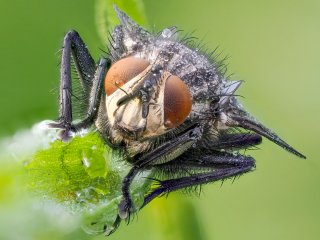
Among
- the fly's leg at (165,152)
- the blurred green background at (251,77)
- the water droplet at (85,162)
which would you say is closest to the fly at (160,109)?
the fly's leg at (165,152)

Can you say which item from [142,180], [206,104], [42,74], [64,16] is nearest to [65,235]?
[142,180]

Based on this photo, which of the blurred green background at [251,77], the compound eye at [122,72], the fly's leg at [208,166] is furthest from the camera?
the blurred green background at [251,77]

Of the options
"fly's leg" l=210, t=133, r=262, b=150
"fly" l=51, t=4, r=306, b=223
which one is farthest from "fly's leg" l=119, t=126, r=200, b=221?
"fly's leg" l=210, t=133, r=262, b=150

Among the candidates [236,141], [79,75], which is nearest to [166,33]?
[79,75]

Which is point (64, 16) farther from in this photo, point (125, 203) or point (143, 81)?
point (125, 203)

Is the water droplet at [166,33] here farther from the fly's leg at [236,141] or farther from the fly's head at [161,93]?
the fly's leg at [236,141]

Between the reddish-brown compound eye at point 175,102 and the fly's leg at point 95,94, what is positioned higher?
the reddish-brown compound eye at point 175,102

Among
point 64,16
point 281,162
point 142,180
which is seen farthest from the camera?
point 64,16

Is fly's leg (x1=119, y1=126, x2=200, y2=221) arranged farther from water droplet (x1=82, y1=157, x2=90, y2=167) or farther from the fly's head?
water droplet (x1=82, y1=157, x2=90, y2=167)
